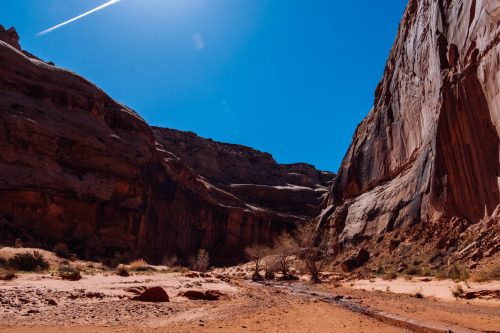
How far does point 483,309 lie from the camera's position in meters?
9.97

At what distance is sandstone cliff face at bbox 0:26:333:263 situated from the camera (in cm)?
2939

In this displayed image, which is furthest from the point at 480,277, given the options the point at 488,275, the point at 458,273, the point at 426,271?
the point at 426,271

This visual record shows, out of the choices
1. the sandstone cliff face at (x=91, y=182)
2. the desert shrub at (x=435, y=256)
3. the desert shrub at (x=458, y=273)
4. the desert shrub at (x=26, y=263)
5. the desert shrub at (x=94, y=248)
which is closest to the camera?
the desert shrub at (x=458, y=273)

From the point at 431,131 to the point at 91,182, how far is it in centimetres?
3367

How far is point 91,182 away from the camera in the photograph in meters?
34.3

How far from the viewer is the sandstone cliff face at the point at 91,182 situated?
96.4ft

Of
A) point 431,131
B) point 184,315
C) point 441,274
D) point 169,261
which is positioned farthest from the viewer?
point 169,261

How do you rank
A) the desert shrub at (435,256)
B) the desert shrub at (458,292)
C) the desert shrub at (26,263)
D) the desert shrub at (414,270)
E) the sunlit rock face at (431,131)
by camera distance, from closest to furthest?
1. the desert shrub at (458,292)
2. the desert shrub at (26,263)
3. the desert shrub at (414,270)
4. the sunlit rock face at (431,131)
5. the desert shrub at (435,256)

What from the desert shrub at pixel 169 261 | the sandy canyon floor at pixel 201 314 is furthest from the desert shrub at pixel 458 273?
the desert shrub at pixel 169 261

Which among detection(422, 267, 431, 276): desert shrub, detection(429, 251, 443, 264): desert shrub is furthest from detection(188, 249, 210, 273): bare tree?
detection(422, 267, 431, 276): desert shrub

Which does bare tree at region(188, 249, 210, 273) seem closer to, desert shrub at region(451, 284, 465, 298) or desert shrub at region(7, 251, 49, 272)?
desert shrub at region(7, 251, 49, 272)

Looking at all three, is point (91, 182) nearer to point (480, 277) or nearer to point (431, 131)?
point (431, 131)

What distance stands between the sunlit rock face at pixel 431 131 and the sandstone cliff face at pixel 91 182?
79.6ft

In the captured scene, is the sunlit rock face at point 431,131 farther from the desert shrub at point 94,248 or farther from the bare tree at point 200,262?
the desert shrub at point 94,248
